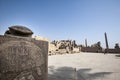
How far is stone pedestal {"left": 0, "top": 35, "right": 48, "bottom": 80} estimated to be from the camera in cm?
179

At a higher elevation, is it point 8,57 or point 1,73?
point 8,57

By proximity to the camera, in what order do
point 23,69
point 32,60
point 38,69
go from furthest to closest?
point 38,69 → point 32,60 → point 23,69

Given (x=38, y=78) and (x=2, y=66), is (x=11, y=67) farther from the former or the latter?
(x=38, y=78)

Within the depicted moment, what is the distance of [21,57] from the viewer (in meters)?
1.97

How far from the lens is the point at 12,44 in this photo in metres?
1.88

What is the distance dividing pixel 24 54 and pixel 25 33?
0.50m

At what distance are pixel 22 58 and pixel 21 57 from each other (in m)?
0.03

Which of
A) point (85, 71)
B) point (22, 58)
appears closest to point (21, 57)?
point (22, 58)

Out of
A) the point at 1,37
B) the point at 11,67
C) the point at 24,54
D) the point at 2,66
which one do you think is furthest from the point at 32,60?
the point at 1,37

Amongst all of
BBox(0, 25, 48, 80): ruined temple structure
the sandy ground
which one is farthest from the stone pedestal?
the sandy ground

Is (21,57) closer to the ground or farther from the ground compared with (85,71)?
farther from the ground

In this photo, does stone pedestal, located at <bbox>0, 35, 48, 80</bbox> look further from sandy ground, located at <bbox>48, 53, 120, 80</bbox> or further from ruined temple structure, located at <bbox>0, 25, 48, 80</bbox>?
sandy ground, located at <bbox>48, 53, 120, 80</bbox>

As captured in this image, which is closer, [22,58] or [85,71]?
[22,58]

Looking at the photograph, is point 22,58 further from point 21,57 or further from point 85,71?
point 85,71
